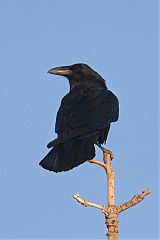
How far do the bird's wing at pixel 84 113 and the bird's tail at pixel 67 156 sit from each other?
0.12 meters

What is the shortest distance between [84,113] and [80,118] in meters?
0.18

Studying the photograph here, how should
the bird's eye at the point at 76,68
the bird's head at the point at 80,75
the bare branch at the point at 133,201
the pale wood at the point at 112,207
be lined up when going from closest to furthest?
1. the pale wood at the point at 112,207
2. the bare branch at the point at 133,201
3. the bird's head at the point at 80,75
4. the bird's eye at the point at 76,68

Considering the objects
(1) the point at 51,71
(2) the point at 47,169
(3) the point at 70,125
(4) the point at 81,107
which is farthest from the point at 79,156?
(1) the point at 51,71

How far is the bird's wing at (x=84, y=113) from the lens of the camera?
7.50 m

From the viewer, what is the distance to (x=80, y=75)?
9.44m

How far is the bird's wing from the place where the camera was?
24.6 ft

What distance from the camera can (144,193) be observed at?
508 cm

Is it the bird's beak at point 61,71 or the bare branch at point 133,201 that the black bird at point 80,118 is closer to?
the bird's beak at point 61,71

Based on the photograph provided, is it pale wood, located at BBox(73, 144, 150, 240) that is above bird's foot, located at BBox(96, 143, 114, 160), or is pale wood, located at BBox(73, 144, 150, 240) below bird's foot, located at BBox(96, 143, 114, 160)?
below

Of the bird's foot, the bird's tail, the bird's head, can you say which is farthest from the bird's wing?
the bird's head

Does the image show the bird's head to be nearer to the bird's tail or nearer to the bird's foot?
the bird's foot

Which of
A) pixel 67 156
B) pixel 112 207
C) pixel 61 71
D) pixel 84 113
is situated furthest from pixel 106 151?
pixel 61 71

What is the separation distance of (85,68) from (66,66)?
33cm

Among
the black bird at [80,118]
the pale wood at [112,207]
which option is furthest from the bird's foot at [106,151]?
the pale wood at [112,207]
